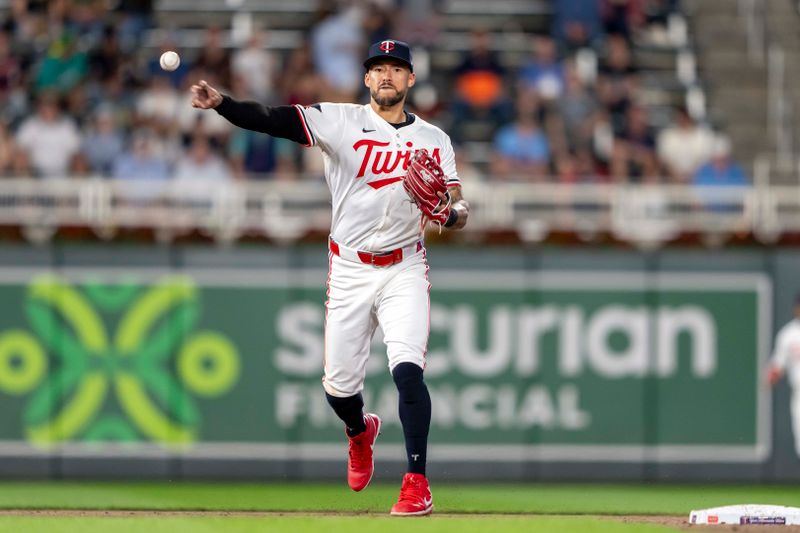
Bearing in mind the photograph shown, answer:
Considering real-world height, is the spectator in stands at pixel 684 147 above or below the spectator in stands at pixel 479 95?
below

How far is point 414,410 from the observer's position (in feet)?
30.1

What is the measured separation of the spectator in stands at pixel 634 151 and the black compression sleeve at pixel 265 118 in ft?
22.1

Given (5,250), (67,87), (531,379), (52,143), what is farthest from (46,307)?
(531,379)

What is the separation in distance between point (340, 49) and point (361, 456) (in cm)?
753

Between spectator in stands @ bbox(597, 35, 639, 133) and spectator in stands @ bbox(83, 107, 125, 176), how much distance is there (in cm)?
470

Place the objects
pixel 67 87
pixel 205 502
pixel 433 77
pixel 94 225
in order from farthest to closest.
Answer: pixel 433 77 → pixel 67 87 → pixel 94 225 → pixel 205 502

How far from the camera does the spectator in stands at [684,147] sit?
16141mm

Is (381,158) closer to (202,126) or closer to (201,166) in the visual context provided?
(201,166)

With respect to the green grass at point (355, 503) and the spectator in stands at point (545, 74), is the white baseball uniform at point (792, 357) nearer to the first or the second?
the green grass at point (355, 503)

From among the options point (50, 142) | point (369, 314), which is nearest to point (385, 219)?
point (369, 314)

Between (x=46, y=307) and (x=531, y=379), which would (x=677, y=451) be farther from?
(x=46, y=307)

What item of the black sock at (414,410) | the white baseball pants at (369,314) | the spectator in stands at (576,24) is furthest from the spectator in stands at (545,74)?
the black sock at (414,410)

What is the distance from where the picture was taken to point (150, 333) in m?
14.5

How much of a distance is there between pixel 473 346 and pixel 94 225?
11.0 feet
